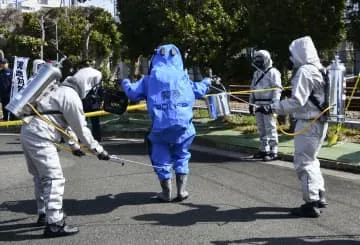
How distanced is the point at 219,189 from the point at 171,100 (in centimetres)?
162

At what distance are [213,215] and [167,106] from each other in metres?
1.42

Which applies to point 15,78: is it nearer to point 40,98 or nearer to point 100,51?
point 40,98

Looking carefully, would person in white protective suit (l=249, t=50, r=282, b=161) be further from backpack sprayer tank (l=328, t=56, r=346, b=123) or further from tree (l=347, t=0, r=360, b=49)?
backpack sprayer tank (l=328, t=56, r=346, b=123)

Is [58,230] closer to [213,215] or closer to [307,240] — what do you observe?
[213,215]

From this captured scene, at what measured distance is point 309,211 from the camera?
588 centimetres

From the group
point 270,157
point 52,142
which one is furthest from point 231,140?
point 52,142

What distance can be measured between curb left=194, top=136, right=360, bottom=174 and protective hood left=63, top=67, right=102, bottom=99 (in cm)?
474

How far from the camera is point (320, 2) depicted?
1103 cm

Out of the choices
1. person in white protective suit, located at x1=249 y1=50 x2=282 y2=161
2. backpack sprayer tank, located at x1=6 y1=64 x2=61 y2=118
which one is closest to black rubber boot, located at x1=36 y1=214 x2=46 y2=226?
backpack sprayer tank, located at x1=6 y1=64 x2=61 y2=118

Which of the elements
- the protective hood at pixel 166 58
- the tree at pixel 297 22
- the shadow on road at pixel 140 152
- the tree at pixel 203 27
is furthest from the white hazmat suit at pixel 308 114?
the tree at pixel 203 27

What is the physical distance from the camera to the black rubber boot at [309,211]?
587 centimetres

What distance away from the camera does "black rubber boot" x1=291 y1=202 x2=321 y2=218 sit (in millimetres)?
5871

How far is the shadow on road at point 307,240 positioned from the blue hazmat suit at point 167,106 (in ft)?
5.79

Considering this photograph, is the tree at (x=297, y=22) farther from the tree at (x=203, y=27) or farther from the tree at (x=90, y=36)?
the tree at (x=90, y=36)
